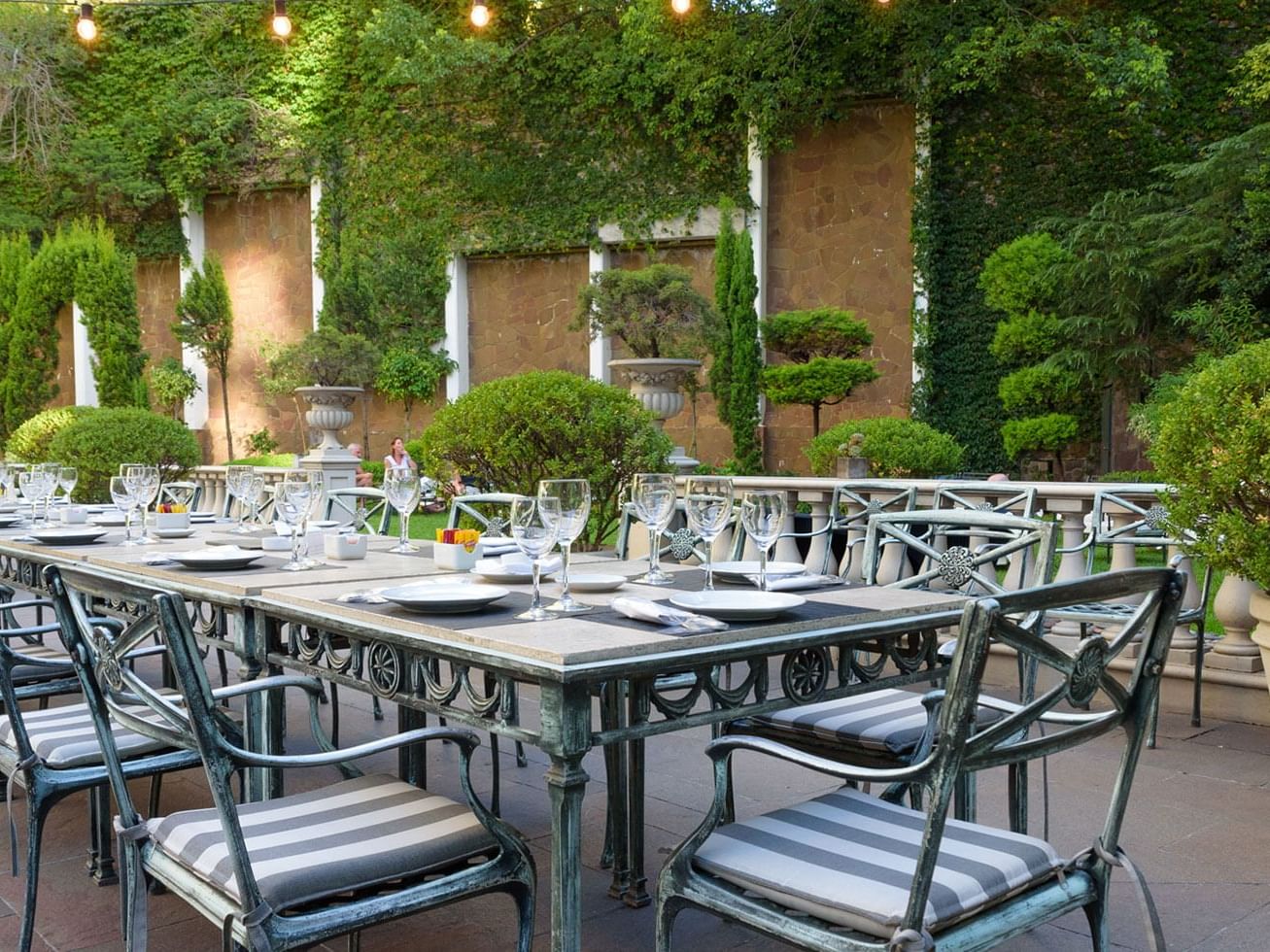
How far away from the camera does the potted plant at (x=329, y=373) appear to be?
42.3 feet

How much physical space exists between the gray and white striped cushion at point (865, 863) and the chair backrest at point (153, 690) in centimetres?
71

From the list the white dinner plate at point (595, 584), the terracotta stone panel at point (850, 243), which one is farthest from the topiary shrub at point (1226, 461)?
the terracotta stone panel at point (850, 243)

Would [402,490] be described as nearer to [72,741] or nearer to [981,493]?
[72,741]

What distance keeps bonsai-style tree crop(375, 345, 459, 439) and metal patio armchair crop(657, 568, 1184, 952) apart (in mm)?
14071

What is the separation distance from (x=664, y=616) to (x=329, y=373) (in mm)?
12273

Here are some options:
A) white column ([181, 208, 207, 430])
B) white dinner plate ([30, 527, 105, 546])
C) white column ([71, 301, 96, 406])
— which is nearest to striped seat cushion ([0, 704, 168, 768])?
white dinner plate ([30, 527, 105, 546])

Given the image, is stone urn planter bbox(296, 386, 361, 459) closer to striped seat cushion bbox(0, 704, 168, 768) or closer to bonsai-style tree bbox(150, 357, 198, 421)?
bonsai-style tree bbox(150, 357, 198, 421)

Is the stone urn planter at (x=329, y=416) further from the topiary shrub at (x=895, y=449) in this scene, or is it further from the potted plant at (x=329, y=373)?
the topiary shrub at (x=895, y=449)

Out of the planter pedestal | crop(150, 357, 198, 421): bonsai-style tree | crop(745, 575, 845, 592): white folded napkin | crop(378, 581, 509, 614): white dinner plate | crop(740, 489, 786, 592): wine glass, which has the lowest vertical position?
crop(745, 575, 845, 592): white folded napkin

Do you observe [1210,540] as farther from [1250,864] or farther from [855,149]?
[855,149]

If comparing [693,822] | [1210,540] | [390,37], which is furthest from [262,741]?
[390,37]

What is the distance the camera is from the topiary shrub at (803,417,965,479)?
9797 millimetres

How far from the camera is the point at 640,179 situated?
586 inches

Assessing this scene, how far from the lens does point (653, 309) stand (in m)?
10.9
